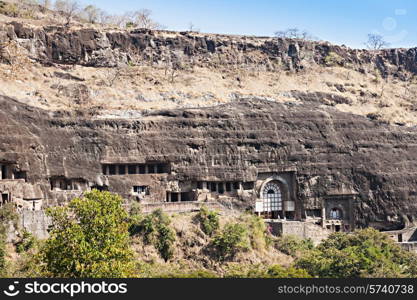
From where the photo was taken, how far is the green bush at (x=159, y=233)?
153 feet

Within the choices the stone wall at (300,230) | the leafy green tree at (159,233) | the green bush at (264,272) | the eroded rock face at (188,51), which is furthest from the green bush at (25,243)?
the eroded rock face at (188,51)

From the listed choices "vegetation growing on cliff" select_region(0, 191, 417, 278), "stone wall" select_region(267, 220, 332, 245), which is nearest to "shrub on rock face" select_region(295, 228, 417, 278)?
"vegetation growing on cliff" select_region(0, 191, 417, 278)

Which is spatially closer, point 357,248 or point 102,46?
point 357,248

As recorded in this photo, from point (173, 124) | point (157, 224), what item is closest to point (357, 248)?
point (157, 224)

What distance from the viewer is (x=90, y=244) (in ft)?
106

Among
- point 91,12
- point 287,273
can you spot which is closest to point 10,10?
point 91,12

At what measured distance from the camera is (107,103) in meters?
58.1

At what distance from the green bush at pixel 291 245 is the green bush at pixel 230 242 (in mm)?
4011

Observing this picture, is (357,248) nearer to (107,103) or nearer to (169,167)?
(169,167)

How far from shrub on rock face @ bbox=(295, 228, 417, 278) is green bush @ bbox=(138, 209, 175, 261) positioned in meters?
7.98

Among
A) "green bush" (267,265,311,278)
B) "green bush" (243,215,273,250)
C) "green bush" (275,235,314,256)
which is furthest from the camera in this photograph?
"green bush" (275,235,314,256)

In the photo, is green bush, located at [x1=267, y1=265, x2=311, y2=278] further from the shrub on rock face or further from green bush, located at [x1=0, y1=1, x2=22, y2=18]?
green bush, located at [x1=0, y1=1, x2=22, y2=18]

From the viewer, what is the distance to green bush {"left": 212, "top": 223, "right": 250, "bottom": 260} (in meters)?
47.7

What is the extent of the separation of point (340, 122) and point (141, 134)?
17102 mm
